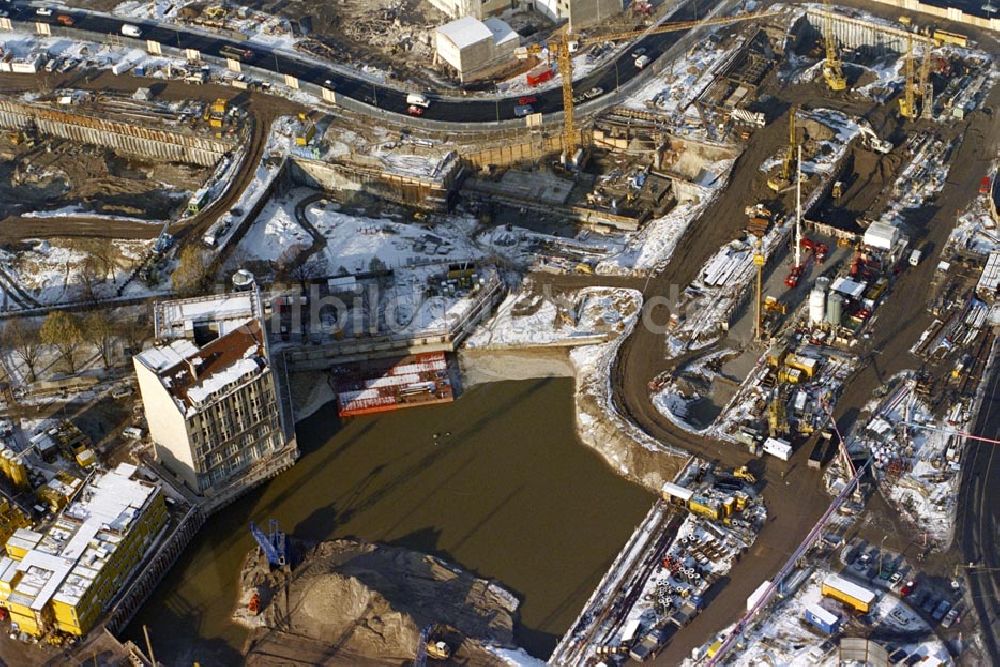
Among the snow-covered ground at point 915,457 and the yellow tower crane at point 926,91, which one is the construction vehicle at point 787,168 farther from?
the snow-covered ground at point 915,457

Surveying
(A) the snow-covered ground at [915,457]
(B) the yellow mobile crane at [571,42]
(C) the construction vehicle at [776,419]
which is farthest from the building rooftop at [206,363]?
(A) the snow-covered ground at [915,457]

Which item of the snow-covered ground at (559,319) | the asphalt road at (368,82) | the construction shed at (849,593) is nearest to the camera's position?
the construction shed at (849,593)

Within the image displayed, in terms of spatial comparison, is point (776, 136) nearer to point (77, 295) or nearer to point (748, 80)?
point (748, 80)

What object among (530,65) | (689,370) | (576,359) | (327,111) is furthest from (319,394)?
(530,65)

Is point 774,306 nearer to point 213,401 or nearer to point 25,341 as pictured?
point 213,401

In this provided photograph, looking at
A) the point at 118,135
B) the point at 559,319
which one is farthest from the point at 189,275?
the point at 559,319

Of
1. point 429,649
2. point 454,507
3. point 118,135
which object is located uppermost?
point 118,135

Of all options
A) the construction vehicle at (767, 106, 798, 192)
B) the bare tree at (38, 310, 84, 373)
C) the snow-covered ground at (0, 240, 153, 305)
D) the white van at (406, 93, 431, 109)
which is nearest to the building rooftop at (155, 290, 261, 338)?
the bare tree at (38, 310, 84, 373)
